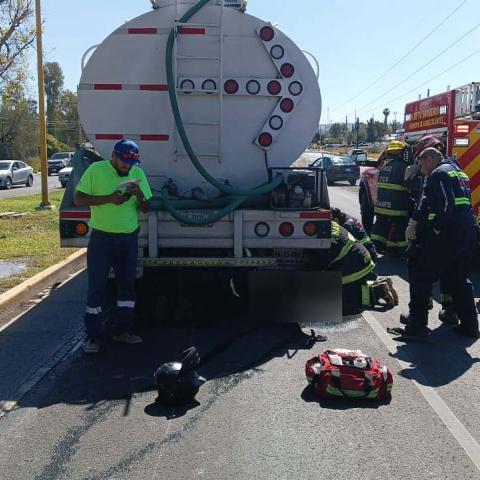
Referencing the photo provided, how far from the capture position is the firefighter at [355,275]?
262 inches

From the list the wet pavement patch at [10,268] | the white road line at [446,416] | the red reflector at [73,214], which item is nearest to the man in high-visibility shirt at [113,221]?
the red reflector at [73,214]

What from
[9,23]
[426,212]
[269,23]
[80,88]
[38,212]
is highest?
[9,23]

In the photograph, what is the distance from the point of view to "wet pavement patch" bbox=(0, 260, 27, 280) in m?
8.53

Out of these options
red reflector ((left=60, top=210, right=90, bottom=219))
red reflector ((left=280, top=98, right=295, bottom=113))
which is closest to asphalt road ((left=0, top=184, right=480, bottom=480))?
red reflector ((left=60, top=210, right=90, bottom=219))

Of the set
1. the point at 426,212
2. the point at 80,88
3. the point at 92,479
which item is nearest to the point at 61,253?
the point at 80,88

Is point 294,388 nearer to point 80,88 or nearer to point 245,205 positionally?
point 245,205

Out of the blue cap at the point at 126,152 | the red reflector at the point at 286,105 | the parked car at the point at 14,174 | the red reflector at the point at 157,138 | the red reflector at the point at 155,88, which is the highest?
the red reflector at the point at 155,88

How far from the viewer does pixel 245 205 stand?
6059mm

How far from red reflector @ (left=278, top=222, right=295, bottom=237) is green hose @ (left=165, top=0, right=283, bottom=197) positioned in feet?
1.13

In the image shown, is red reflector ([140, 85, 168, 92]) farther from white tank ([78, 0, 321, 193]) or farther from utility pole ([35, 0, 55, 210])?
utility pole ([35, 0, 55, 210])

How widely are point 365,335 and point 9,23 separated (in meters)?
12.8

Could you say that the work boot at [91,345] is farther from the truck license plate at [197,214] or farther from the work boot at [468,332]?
the work boot at [468,332]

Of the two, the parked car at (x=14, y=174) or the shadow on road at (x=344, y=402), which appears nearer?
the shadow on road at (x=344, y=402)

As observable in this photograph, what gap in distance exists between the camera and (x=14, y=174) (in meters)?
33.8
